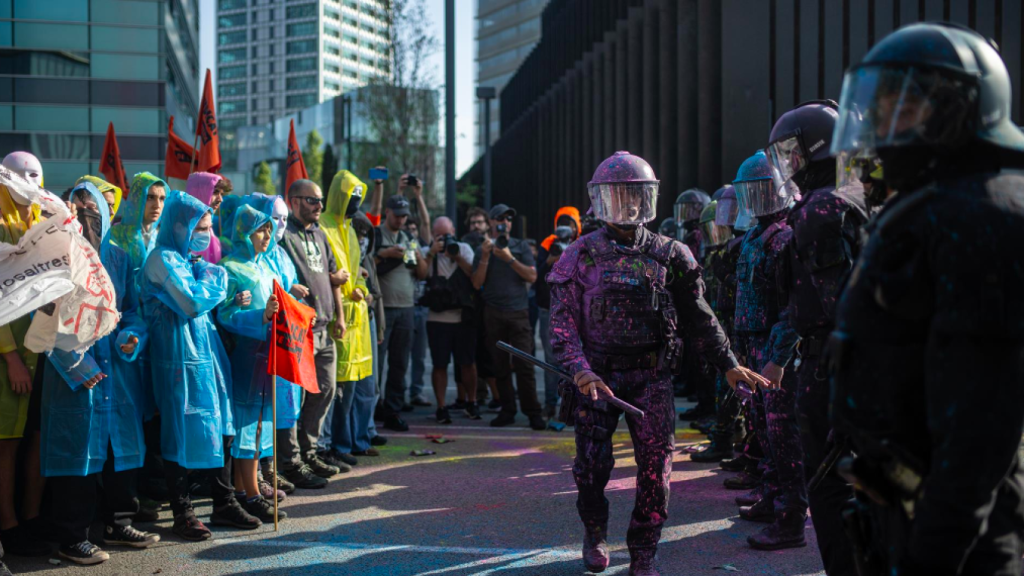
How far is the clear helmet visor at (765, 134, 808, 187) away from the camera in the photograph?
4352mm

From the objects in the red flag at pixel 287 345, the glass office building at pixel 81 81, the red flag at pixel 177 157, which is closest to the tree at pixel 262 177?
the glass office building at pixel 81 81

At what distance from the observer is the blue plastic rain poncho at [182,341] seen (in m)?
5.18

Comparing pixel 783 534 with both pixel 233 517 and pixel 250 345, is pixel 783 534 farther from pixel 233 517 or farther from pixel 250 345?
pixel 250 345

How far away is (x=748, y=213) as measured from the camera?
559cm

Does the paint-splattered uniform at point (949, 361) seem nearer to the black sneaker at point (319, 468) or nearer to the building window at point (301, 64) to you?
the black sneaker at point (319, 468)

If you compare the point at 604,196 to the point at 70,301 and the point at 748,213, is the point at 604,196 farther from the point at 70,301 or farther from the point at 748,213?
the point at 70,301

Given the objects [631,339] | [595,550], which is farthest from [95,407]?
[631,339]

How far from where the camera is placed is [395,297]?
887 cm

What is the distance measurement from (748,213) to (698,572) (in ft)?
7.01

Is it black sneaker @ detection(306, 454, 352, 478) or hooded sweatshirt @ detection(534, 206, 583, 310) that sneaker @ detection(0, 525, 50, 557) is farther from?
hooded sweatshirt @ detection(534, 206, 583, 310)

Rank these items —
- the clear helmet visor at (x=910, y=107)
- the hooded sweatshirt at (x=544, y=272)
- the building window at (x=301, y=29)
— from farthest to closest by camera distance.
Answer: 1. the building window at (x=301, y=29)
2. the hooded sweatshirt at (x=544, y=272)
3. the clear helmet visor at (x=910, y=107)

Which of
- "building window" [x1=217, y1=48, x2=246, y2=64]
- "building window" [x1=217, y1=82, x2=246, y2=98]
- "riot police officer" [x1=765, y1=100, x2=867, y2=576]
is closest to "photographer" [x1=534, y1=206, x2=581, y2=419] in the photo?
"riot police officer" [x1=765, y1=100, x2=867, y2=576]

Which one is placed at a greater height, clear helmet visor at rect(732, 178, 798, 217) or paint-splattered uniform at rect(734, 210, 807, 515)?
clear helmet visor at rect(732, 178, 798, 217)

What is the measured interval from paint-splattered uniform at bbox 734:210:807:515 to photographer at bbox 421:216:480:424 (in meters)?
4.33
